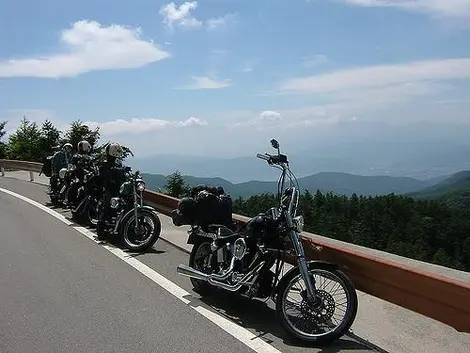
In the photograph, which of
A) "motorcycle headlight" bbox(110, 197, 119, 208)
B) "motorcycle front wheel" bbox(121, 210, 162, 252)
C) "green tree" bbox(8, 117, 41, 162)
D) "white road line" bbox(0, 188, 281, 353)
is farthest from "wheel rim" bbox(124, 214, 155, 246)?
"green tree" bbox(8, 117, 41, 162)

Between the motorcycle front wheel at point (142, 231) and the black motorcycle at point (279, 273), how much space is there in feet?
8.89

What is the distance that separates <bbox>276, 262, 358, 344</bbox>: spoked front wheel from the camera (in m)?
4.94

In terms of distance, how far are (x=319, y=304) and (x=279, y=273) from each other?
26.3 inches

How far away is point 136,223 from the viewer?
9.40 meters

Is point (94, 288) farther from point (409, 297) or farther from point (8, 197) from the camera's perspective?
point (8, 197)

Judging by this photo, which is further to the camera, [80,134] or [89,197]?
[80,134]

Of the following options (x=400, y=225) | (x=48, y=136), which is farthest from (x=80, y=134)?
(x=400, y=225)

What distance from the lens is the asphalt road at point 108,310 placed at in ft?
16.3

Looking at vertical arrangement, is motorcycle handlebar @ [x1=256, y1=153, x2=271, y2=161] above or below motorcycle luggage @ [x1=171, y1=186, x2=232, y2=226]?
above

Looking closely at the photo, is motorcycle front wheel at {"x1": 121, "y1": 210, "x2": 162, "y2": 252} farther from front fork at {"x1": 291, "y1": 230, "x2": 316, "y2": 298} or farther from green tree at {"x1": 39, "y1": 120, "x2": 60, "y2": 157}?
green tree at {"x1": 39, "y1": 120, "x2": 60, "y2": 157}

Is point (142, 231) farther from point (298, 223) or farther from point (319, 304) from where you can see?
point (319, 304)

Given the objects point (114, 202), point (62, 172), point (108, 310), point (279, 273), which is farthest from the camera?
point (62, 172)

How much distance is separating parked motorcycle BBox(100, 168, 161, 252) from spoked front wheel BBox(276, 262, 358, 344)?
4.45 meters

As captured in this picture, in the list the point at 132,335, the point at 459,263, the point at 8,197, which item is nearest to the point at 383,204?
the point at 459,263
